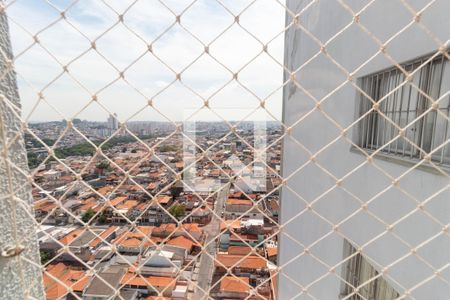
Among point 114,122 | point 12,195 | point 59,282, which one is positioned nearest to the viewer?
point 12,195

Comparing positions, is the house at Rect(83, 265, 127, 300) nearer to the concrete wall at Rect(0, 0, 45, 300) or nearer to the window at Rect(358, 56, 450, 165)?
the concrete wall at Rect(0, 0, 45, 300)

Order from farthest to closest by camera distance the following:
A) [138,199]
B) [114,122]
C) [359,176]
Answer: [138,199]
[359,176]
[114,122]

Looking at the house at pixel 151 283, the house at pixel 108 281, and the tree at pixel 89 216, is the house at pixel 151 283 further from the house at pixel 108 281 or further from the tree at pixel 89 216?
the tree at pixel 89 216

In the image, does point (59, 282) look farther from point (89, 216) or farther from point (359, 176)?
point (359, 176)

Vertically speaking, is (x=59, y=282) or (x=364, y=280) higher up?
(x=59, y=282)

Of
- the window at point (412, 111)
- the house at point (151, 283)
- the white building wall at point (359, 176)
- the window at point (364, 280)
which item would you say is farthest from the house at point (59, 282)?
the window at point (364, 280)

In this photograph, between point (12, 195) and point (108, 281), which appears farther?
point (108, 281)

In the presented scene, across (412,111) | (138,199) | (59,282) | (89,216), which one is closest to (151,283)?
(89,216)
